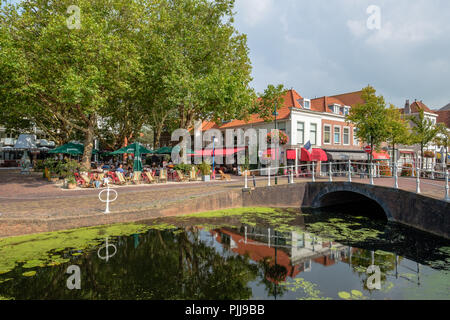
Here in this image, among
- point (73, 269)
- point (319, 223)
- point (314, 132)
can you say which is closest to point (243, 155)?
point (314, 132)

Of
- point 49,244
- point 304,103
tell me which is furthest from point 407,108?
point 49,244

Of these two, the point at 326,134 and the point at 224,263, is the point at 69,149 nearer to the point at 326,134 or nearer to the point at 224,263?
the point at 224,263

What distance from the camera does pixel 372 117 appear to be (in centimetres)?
2028

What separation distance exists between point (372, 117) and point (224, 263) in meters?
18.6

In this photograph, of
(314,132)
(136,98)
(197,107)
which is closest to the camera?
(197,107)

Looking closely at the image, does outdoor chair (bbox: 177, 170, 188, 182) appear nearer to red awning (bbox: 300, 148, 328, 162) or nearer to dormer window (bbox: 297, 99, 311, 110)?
red awning (bbox: 300, 148, 328, 162)

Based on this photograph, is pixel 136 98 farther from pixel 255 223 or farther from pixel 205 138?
pixel 255 223

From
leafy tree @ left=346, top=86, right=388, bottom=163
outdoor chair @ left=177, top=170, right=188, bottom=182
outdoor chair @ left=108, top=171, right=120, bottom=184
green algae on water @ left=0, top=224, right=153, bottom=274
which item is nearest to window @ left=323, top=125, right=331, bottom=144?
leafy tree @ left=346, top=86, right=388, bottom=163

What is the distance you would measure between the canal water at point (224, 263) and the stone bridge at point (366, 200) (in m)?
0.59

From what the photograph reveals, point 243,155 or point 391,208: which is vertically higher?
point 243,155

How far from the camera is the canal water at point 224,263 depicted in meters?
5.35

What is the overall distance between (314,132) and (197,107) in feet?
41.2

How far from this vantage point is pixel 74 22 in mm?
13977

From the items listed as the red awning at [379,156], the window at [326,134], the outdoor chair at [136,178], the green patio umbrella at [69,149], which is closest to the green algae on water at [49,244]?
the outdoor chair at [136,178]
